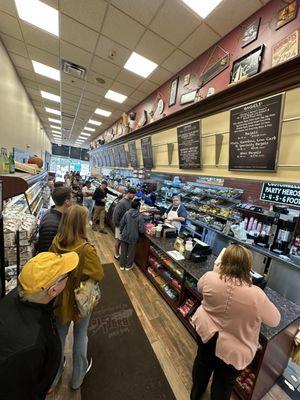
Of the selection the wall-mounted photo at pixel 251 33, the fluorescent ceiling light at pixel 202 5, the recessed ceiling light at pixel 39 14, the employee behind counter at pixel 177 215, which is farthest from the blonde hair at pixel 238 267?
the recessed ceiling light at pixel 39 14

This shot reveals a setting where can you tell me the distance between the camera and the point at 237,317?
137 centimetres

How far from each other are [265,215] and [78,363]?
3.51 metres

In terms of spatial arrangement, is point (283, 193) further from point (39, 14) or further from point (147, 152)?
point (39, 14)

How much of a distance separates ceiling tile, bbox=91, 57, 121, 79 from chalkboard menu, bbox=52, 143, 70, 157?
17.6 m

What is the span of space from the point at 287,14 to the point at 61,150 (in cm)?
2177

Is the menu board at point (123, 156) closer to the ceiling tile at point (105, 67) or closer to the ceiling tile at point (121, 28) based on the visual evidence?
the ceiling tile at point (105, 67)

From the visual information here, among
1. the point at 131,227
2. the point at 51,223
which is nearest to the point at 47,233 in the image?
the point at 51,223

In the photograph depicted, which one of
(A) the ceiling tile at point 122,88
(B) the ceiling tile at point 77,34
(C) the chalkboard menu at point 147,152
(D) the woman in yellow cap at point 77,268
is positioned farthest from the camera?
(C) the chalkboard menu at point 147,152

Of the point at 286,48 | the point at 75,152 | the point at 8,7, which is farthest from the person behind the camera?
the point at 75,152

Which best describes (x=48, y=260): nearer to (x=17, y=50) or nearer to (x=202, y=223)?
(x=202, y=223)

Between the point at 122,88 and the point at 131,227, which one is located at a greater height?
the point at 122,88

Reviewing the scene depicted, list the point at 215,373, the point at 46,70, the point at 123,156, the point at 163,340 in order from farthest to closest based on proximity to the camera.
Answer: the point at 123,156
the point at 46,70
the point at 163,340
the point at 215,373

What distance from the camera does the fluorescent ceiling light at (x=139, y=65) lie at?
3851mm

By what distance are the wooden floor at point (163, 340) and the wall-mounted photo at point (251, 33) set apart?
439 cm
